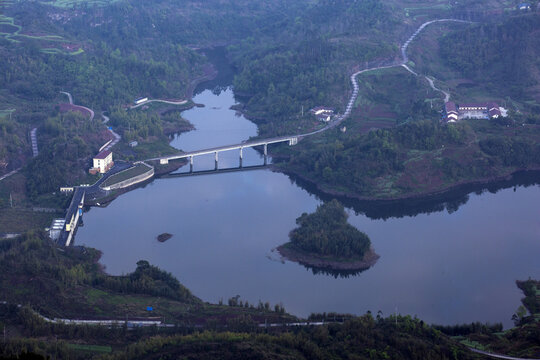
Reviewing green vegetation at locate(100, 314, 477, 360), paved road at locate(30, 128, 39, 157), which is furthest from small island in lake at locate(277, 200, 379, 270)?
paved road at locate(30, 128, 39, 157)

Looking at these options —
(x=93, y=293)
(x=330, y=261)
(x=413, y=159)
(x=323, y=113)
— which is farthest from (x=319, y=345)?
(x=323, y=113)

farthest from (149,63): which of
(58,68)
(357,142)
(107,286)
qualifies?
(107,286)

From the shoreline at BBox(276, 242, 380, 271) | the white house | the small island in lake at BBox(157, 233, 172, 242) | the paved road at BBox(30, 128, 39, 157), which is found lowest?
the shoreline at BBox(276, 242, 380, 271)

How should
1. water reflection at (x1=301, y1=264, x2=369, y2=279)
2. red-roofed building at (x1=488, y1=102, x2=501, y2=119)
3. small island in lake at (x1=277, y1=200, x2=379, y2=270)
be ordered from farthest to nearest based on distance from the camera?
1. red-roofed building at (x1=488, y1=102, x2=501, y2=119)
2. small island in lake at (x1=277, y1=200, x2=379, y2=270)
3. water reflection at (x1=301, y1=264, x2=369, y2=279)

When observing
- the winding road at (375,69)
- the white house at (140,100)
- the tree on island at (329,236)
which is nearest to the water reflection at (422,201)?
the tree on island at (329,236)

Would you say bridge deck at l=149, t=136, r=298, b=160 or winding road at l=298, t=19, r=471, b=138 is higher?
winding road at l=298, t=19, r=471, b=138

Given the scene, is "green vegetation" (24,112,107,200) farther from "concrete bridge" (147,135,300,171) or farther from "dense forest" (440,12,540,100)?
"dense forest" (440,12,540,100)
